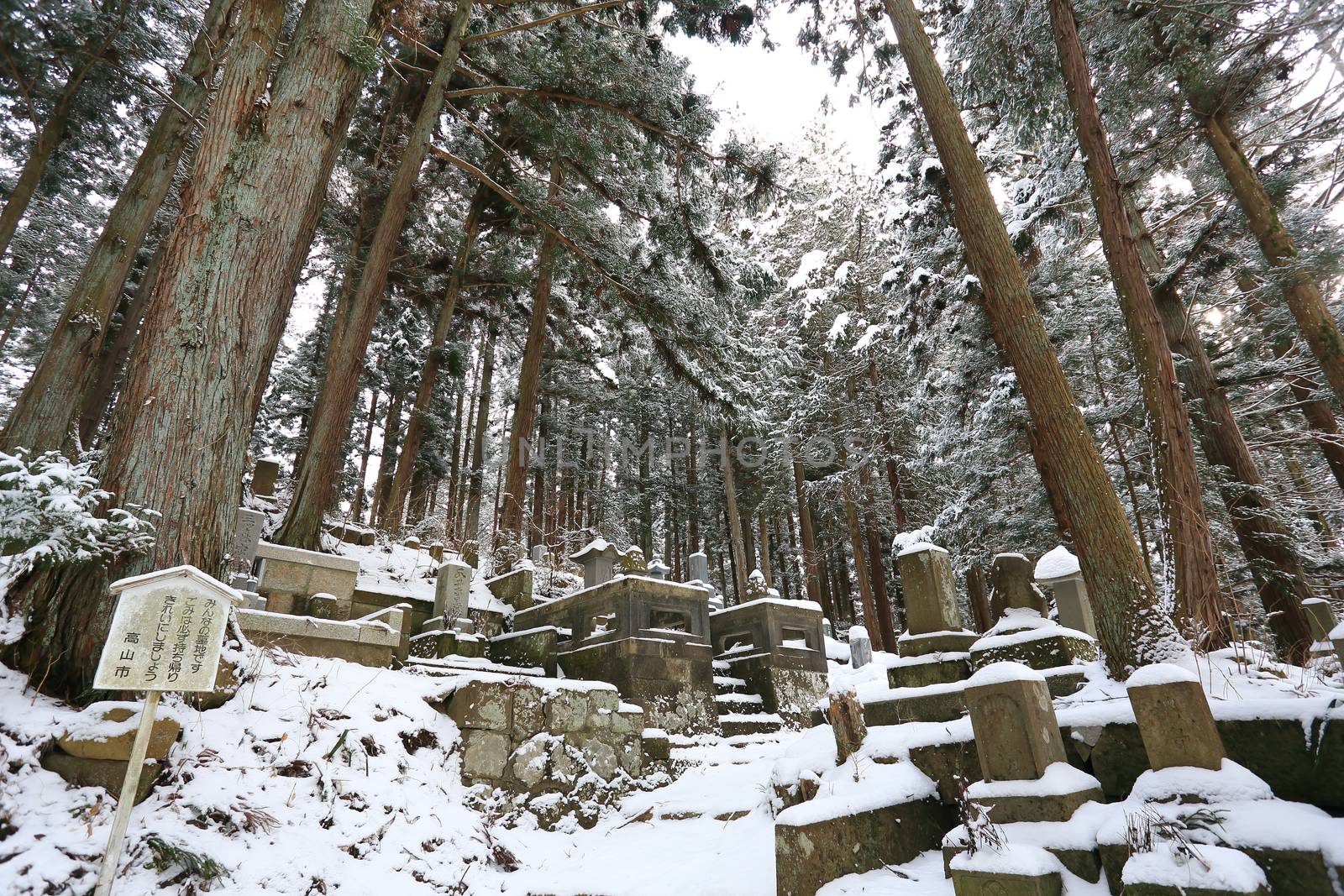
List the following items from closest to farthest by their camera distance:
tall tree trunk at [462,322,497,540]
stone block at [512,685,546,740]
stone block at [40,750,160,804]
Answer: stone block at [40,750,160,804], stone block at [512,685,546,740], tall tree trunk at [462,322,497,540]

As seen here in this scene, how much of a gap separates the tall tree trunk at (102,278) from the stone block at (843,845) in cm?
825

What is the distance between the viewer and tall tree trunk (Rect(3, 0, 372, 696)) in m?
3.27

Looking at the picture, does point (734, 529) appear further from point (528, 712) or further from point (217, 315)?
point (217, 315)

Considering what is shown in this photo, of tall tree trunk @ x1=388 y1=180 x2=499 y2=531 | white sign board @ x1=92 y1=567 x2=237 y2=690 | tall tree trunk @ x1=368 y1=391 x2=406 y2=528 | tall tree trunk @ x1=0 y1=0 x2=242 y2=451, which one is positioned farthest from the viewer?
tall tree trunk @ x1=368 y1=391 x2=406 y2=528

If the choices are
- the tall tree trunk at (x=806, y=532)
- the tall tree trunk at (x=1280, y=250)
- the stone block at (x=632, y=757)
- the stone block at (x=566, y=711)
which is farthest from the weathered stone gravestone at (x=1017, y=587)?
the tall tree trunk at (x=806, y=532)

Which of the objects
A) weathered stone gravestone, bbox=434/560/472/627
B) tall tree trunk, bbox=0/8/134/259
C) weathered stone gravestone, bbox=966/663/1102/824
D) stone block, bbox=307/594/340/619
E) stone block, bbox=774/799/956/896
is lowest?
stone block, bbox=774/799/956/896

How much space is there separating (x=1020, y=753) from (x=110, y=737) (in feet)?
14.8

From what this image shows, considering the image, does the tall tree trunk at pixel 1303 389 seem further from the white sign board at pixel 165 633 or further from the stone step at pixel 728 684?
the white sign board at pixel 165 633

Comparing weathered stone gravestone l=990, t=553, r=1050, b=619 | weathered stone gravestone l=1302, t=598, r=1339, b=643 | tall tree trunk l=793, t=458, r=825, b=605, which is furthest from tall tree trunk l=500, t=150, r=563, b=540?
weathered stone gravestone l=1302, t=598, r=1339, b=643

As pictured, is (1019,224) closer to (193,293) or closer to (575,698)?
(575,698)

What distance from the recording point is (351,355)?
25.4 feet

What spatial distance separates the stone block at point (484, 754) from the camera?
5.02 m

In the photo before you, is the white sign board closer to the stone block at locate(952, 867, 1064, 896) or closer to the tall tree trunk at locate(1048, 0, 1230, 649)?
the stone block at locate(952, 867, 1064, 896)

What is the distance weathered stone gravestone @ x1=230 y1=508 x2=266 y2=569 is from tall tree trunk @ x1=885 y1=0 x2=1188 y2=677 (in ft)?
25.7
